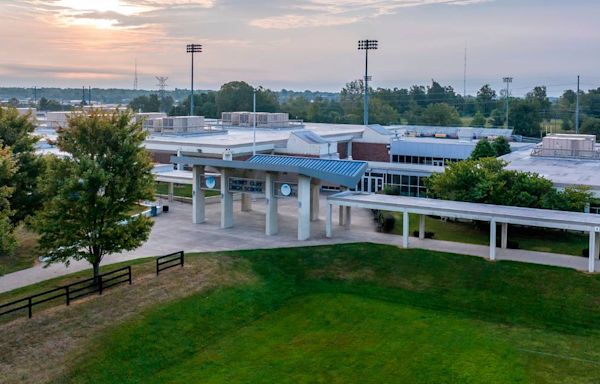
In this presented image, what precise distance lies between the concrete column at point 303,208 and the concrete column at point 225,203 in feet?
16.8

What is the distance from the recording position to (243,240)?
35219mm

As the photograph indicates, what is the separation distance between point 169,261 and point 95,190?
4806 millimetres

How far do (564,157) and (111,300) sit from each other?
39.2m

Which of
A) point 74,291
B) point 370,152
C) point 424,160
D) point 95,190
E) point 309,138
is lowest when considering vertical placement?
point 74,291

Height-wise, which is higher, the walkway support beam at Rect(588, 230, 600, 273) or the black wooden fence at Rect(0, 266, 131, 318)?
the walkway support beam at Rect(588, 230, 600, 273)

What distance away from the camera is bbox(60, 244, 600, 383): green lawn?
Result: 21.2 m

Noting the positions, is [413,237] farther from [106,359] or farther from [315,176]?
[106,359]

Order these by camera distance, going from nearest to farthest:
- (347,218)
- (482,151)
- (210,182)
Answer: (347,218) < (210,182) < (482,151)

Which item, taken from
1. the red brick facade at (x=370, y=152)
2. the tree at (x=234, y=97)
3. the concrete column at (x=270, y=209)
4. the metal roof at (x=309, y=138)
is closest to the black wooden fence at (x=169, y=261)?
the concrete column at (x=270, y=209)

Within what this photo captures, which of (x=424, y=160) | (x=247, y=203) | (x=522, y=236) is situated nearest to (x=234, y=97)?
(x=424, y=160)

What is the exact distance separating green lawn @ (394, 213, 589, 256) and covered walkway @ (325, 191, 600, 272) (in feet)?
5.44

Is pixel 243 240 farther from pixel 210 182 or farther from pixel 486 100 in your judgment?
pixel 486 100

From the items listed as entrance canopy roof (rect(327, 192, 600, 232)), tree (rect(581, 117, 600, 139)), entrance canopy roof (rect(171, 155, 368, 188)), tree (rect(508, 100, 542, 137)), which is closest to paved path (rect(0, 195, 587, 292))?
entrance canopy roof (rect(327, 192, 600, 232))

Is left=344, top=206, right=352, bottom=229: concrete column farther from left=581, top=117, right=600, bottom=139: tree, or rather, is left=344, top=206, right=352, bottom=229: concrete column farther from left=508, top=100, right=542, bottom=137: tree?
left=581, top=117, right=600, bottom=139: tree
